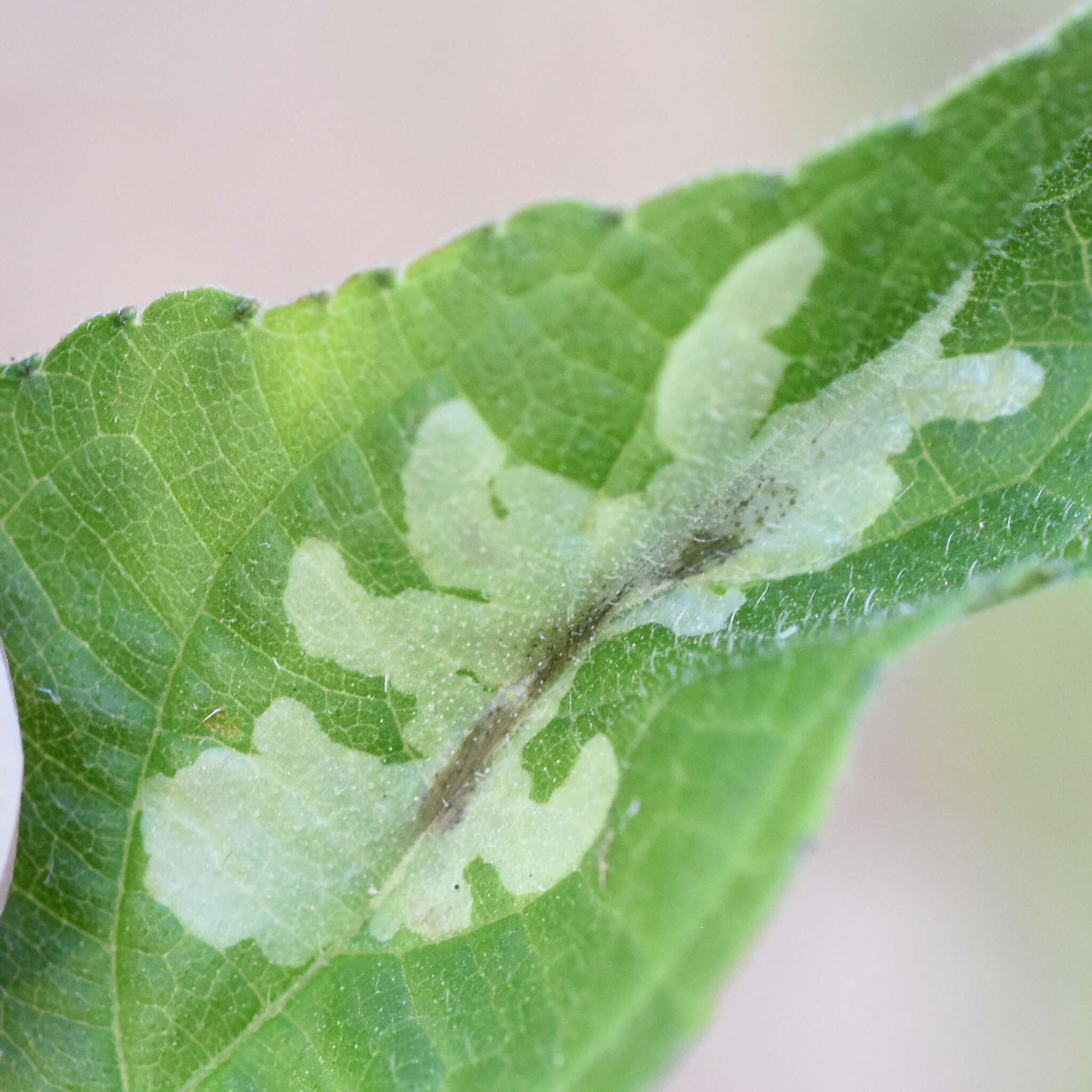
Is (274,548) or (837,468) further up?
(274,548)

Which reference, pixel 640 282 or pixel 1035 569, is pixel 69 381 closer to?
pixel 640 282

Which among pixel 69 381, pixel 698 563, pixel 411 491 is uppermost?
pixel 69 381

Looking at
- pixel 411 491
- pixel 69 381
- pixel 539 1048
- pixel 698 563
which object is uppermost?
pixel 69 381

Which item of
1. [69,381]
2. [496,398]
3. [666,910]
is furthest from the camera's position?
[69,381]

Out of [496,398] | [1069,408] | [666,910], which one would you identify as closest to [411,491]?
[496,398]

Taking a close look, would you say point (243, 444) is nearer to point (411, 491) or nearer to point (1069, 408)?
point (411, 491)

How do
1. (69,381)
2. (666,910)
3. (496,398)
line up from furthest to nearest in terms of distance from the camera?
(69,381), (496,398), (666,910)

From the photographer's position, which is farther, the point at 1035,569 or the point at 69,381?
the point at 69,381

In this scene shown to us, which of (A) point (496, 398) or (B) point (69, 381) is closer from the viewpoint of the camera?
(A) point (496, 398)

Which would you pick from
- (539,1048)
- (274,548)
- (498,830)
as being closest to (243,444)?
(274,548)
